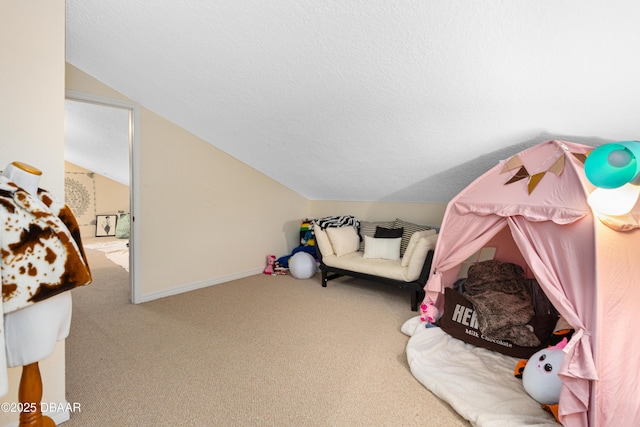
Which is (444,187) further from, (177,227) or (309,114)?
(177,227)

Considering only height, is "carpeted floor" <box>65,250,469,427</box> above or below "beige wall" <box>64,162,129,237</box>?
below

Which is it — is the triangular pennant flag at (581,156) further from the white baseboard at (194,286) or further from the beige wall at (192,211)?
the white baseboard at (194,286)

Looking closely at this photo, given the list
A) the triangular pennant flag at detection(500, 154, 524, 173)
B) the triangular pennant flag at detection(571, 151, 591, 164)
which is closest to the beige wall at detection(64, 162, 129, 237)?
the triangular pennant flag at detection(500, 154, 524, 173)

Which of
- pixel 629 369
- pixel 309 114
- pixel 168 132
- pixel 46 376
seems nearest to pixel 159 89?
pixel 168 132

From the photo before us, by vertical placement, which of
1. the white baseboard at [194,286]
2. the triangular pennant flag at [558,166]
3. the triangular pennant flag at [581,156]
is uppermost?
the triangular pennant flag at [581,156]

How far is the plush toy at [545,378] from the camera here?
1756 millimetres

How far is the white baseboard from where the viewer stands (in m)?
3.44

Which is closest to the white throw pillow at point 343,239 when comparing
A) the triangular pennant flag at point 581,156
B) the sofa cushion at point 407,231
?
the sofa cushion at point 407,231

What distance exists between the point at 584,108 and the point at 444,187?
64.4 inches

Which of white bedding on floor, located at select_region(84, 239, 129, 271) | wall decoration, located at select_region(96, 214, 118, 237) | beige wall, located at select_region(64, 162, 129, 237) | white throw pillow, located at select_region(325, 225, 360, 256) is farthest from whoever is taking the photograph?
wall decoration, located at select_region(96, 214, 118, 237)

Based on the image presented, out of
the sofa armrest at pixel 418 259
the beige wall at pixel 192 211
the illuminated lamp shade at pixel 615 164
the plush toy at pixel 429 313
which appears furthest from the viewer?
the beige wall at pixel 192 211

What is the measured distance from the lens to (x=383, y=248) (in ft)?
12.7

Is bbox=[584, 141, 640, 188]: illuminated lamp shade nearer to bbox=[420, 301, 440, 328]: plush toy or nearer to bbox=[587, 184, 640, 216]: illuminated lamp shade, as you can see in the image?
bbox=[587, 184, 640, 216]: illuminated lamp shade

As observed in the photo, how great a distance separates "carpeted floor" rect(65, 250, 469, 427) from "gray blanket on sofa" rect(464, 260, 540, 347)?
2.15 feet
